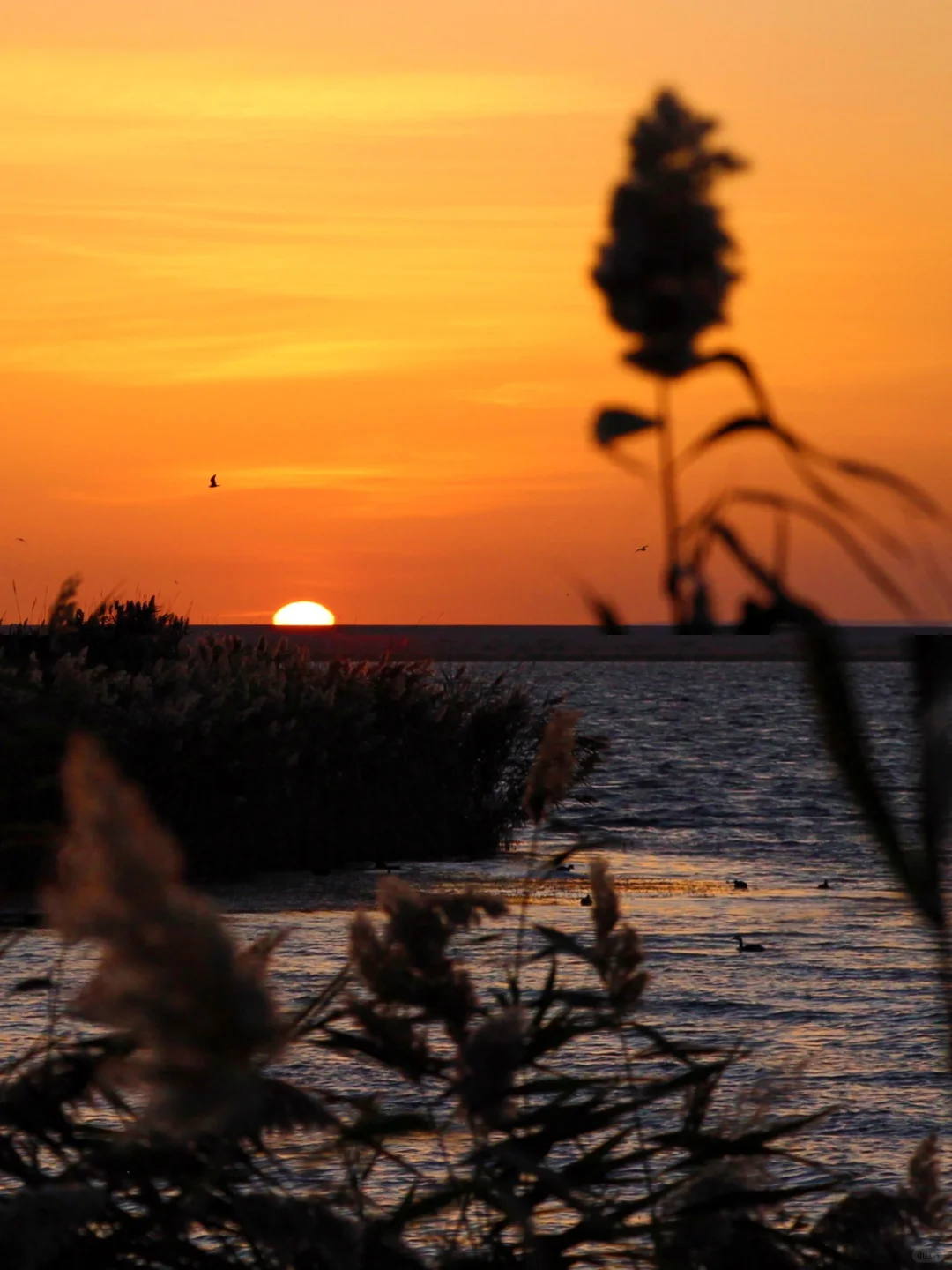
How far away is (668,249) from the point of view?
2.35 ft

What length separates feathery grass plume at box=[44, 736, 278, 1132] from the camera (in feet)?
2.40

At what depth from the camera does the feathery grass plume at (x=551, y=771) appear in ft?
7.13

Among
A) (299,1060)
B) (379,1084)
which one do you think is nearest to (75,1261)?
(379,1084)

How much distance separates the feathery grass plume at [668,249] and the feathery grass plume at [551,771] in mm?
1429

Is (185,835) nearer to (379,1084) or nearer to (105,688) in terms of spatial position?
(105,688)

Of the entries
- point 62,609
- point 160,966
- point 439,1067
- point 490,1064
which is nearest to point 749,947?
point 62,609

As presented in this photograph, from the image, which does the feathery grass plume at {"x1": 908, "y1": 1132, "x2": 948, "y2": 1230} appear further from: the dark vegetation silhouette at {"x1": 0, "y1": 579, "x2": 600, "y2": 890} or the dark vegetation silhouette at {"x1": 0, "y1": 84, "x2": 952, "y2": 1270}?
the dark vegetation silhouette at {"x1": 0, "y1": 579, "x2": 600, "y2": 890}

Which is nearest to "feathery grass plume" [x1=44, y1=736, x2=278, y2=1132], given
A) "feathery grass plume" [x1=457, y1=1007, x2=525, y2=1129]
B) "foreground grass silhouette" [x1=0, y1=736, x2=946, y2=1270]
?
"foreground grass silhouette" [x1=0, y1=736, x2=946, y2=1270]

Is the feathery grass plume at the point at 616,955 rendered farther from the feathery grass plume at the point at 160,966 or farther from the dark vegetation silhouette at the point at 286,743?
the dark vegetation silhouette at the point at 286,743

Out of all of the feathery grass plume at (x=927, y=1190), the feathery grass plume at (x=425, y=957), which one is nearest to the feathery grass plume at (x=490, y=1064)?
the feathery grass plume at (x=425, y=957)

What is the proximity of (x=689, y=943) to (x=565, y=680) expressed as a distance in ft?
398

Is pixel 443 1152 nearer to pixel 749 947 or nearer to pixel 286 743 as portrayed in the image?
pixel 749 947

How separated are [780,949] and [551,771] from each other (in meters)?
11.8

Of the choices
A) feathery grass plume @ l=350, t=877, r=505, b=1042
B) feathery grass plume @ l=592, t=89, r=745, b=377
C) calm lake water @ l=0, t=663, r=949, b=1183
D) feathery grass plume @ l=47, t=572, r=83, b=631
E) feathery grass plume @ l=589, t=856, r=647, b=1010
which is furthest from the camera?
calm lake water @ l=0, t=663, r=949, b=1183
